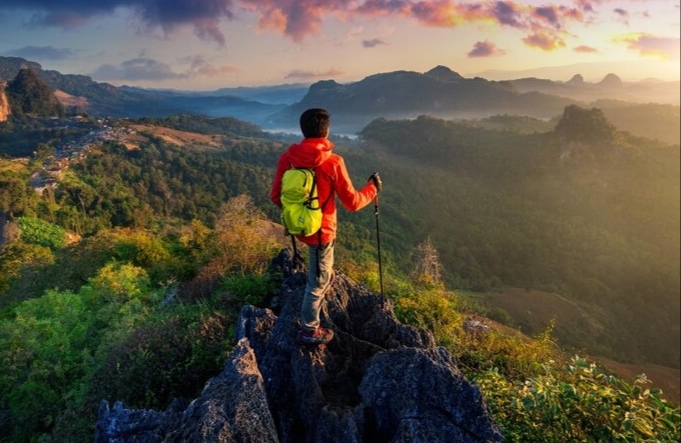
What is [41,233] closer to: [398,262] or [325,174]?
[398,262]

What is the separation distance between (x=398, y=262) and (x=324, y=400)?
137 ft

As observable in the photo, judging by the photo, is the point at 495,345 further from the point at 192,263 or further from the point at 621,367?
the point at 621,367

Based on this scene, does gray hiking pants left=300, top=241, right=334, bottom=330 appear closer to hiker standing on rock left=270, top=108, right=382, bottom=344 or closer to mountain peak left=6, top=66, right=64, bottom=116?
hiker standing on rock left=270, top=108, right=382, bottom=344

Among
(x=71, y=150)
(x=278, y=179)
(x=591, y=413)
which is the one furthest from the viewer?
(x=71, y=150)

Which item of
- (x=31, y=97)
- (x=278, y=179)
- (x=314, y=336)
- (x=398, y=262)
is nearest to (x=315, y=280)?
(x=314, y=336)

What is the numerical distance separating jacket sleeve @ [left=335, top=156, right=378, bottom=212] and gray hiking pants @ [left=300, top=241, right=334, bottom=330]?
0.55 meters

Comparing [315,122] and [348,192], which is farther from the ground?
[315,122]

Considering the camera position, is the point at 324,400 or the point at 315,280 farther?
the point at 315,280

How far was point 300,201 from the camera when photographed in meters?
4.50

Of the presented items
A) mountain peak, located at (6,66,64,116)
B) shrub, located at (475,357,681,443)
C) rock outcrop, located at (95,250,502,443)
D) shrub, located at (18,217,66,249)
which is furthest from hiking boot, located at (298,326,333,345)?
mountain peak, located at (6,66,64,116)

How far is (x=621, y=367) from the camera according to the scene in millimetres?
27422

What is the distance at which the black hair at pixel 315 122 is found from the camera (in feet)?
14.8

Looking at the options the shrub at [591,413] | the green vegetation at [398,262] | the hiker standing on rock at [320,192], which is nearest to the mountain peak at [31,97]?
the green vegetation at [398,262]

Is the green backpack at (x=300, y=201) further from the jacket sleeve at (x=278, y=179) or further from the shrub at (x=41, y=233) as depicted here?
the shrub at (x=41, y=233)
